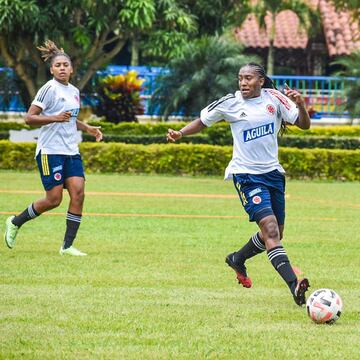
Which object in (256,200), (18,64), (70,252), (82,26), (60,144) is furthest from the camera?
(18,64)

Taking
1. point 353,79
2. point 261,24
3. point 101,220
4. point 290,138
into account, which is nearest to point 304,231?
point 101,220

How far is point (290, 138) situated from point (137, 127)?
4970mm

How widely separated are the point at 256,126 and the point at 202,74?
82.4 feet

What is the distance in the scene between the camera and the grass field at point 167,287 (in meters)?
7.46

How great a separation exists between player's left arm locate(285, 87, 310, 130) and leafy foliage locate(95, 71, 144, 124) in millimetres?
24318

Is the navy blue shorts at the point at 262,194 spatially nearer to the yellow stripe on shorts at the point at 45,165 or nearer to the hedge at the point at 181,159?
the yellow stripe on shorts at the point at 45,165

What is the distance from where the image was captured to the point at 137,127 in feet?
106

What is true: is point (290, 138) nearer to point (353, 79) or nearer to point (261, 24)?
point (353, 79)

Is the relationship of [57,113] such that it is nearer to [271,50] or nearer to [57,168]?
[57,168]

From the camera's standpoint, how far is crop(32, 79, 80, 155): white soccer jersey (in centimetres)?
1211

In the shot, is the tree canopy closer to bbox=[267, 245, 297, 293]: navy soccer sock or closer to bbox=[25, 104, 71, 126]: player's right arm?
bbox=[25, 104, 71, 126]: player's right arm

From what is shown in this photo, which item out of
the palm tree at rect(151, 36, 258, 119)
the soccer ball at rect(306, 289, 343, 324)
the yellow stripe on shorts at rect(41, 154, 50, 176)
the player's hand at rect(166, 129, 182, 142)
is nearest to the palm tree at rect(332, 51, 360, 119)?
the palm tree at rect(151, 36, 258, 119)

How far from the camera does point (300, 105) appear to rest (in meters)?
9.76

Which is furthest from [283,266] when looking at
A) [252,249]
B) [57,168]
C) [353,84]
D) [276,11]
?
[276,11]
